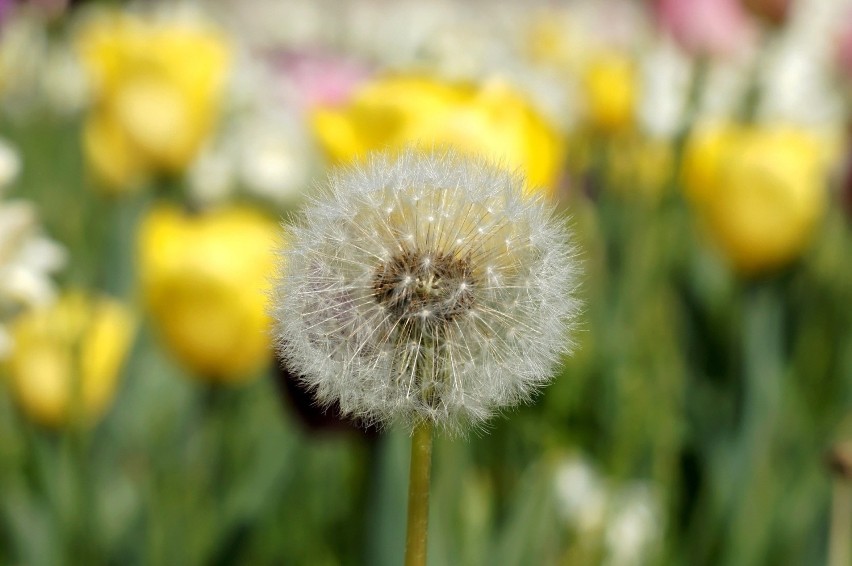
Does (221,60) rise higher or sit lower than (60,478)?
higher

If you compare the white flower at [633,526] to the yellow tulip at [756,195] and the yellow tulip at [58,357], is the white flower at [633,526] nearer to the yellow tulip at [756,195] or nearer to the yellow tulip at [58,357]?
the yellow tulip at [756,195]

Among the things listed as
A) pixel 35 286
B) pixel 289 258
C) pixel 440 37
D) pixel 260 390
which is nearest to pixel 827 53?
pixel 440 37

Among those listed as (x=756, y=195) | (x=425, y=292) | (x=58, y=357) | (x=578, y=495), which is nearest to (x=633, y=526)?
(x=578, y=495)

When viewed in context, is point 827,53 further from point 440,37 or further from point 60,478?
point 60,478

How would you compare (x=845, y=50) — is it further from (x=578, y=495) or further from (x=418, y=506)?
(x=418, y=506)

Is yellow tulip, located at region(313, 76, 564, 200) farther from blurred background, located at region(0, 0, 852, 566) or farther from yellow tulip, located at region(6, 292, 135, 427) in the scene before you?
yellow tulip, located at region(6, 292, 135, 427)

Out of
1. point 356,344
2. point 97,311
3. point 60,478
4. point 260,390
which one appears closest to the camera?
point 356,344
